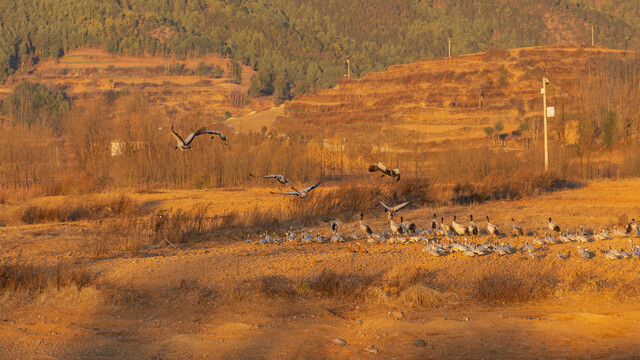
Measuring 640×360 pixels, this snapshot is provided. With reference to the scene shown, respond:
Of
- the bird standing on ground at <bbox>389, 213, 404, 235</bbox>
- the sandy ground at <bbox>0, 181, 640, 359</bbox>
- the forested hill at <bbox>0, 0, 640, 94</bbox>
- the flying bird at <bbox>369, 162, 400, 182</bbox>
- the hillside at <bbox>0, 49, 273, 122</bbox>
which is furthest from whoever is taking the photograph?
the forested hill at <bbox>0, 0, 640, 94</bbox>

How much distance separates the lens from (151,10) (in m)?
137

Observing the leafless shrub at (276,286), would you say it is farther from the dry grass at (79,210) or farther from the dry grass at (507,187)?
the dry grass at (507,187)

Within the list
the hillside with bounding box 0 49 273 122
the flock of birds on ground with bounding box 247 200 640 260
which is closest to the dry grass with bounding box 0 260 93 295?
the flock of birds on ground with bounding box 247 200 640 260

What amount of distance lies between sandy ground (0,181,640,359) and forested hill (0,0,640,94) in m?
88.9

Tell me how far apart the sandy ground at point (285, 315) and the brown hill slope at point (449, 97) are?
42.8 meters

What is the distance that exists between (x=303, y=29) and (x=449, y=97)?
85.9m

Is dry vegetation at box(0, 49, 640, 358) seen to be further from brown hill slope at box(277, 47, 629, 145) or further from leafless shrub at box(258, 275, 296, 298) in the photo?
brown hill slope at box(277, 47, 629, 145)

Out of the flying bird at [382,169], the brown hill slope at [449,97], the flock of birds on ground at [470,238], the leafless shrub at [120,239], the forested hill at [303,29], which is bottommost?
the flock of birds on ground at [470,238]

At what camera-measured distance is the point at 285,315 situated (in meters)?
8.15

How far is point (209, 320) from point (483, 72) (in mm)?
58657

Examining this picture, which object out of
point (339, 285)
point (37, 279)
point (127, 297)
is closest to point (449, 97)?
point (339, 285)

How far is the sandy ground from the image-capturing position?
695cm

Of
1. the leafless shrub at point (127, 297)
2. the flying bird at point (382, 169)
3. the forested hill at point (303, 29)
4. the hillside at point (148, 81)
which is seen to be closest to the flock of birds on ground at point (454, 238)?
the flying bird at point (382, 169)

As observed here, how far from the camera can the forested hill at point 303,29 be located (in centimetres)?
11188
